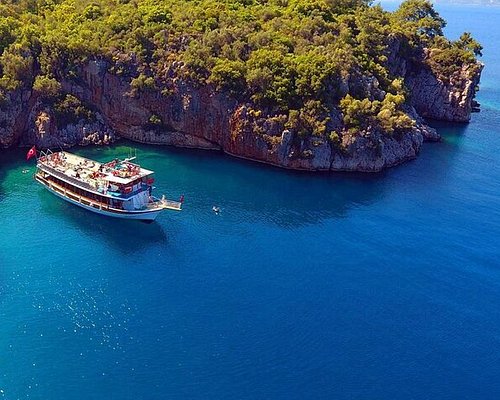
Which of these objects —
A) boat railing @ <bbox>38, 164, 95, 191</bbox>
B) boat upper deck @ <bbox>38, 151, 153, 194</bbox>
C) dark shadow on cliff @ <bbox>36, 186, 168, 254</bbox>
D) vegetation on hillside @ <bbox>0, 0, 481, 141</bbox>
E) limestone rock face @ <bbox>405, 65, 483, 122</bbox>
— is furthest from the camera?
limestone rock face @ <bbox>405, 65, 483, 122</bbox>

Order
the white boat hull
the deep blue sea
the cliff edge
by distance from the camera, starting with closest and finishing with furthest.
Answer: the deep blue sea, the white boat hull, the cliff edge

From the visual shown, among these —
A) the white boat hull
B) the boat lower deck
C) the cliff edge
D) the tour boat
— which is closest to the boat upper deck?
the tour boat

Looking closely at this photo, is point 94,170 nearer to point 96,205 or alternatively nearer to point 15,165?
point 96,205

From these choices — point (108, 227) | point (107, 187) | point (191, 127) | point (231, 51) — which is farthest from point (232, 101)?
point (108, 227)

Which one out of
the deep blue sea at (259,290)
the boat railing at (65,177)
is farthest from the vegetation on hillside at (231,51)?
the boat railing at (65,177)

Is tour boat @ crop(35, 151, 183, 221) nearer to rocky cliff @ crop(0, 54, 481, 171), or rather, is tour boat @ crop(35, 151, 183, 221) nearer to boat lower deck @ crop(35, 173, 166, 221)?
boat lower deck @ crop(35, 173, 166, 221)

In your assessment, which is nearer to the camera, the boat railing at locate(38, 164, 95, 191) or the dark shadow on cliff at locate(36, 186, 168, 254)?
the dark shadow on cliff at locate(36, 186, 168, 254)

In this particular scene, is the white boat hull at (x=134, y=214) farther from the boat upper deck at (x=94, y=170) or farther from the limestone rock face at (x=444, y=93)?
the limestone rock face at (x=444, y=93)
